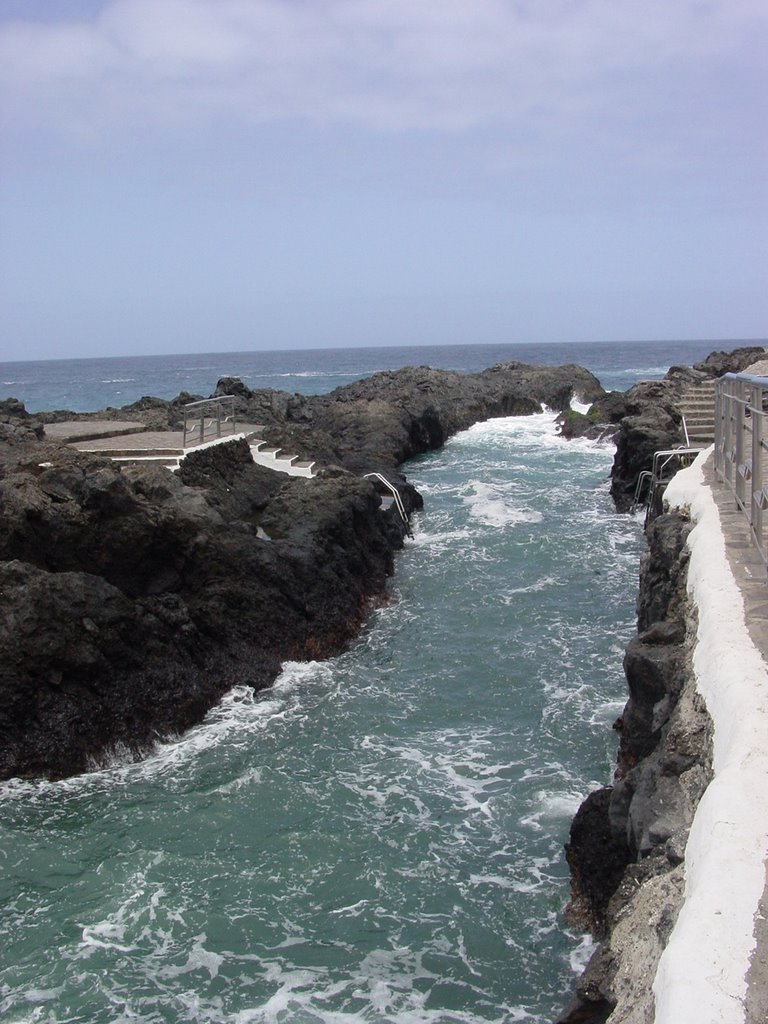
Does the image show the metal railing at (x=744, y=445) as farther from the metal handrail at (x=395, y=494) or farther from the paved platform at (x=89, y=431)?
the paved platform at (x=89, y=431)

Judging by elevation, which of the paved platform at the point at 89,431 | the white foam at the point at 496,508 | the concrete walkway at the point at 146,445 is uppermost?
the paved platform at the point at 89,431

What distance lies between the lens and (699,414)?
19.9 metres

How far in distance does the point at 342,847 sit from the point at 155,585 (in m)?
4.95

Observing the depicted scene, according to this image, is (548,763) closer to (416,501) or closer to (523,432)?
(416,501)

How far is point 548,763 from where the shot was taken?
899 centimetres

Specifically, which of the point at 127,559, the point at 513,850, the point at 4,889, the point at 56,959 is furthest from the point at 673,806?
the point at 127,559

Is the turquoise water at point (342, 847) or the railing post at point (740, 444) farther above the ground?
the railing post at point (740, 444)

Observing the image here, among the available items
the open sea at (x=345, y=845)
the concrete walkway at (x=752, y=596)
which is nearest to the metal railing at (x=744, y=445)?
the concrete walkway at (x=752, y=596)

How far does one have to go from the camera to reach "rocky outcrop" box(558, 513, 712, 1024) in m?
3.82

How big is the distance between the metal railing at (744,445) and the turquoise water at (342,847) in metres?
2.88

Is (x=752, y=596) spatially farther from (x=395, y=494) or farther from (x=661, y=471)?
(x=395, y=494)

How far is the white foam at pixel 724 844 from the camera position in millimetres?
3018

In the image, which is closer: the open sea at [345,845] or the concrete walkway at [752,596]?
the concrete walkway at [752,596]

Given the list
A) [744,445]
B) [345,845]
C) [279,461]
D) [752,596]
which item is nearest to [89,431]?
[279,461]
